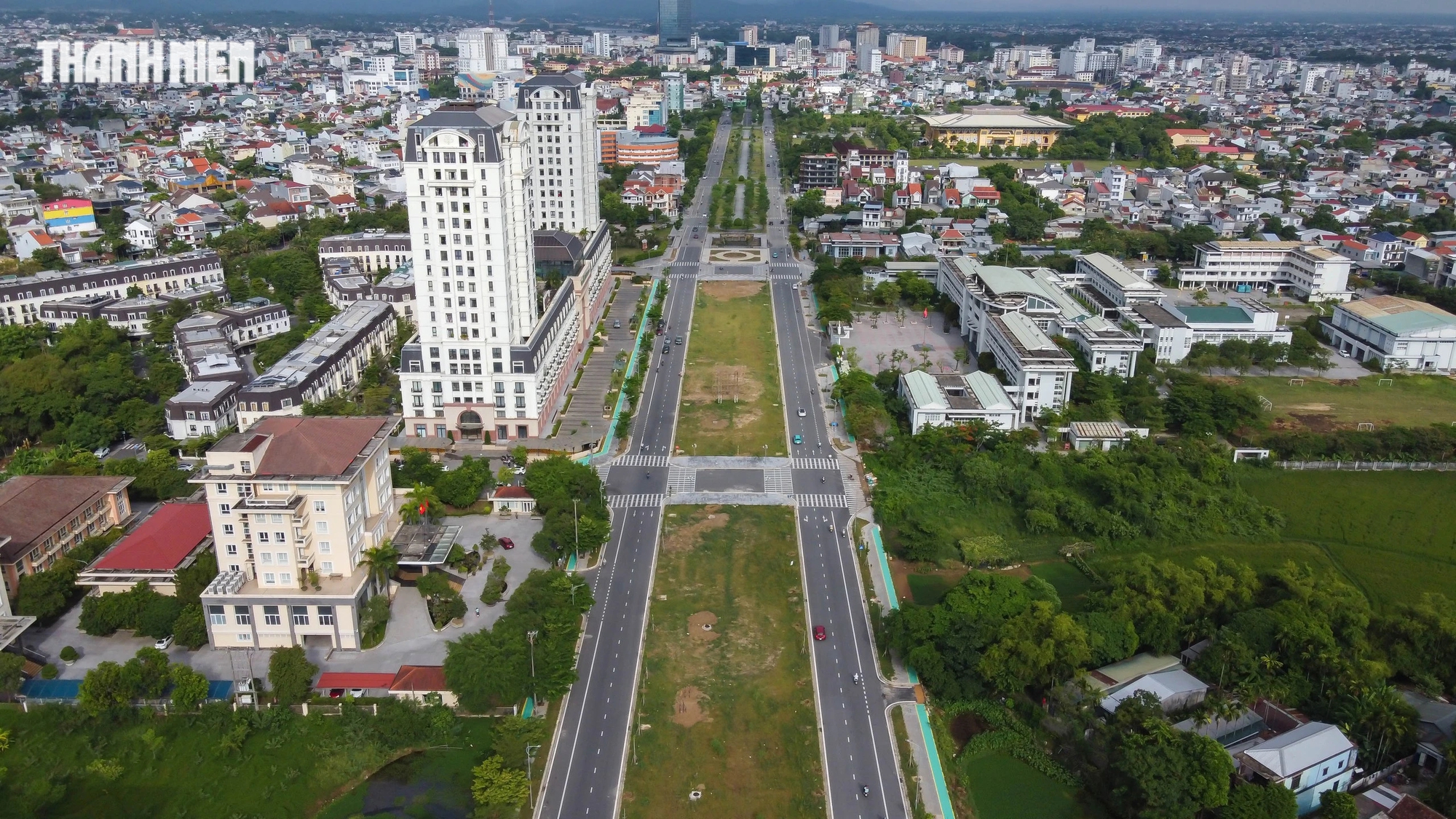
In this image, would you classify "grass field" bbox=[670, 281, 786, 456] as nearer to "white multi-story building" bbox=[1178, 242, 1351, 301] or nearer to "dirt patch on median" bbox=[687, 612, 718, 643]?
"dirt patch on median" bbox=[687, 612, 718, 643]

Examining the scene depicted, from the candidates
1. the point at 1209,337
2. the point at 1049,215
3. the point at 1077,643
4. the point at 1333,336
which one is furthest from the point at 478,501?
the point at 1049,215

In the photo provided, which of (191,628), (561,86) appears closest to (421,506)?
(191,628)

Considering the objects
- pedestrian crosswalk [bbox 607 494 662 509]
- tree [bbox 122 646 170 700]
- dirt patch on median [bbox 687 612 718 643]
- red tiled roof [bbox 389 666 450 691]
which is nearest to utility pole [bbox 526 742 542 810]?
red tiled roof [bbox 389 666 450 691]

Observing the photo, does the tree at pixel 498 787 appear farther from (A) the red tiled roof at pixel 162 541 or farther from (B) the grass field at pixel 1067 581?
(B) the grass field at pixel 1067 581

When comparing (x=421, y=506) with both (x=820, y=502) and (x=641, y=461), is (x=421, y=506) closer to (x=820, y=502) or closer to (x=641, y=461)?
(x=641, y=461)

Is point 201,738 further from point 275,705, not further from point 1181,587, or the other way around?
point 1181,587

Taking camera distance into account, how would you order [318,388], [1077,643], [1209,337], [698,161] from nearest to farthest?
[1077,643]
[318,388]
[1209,337]
[698,161]
